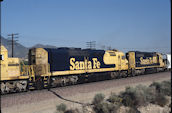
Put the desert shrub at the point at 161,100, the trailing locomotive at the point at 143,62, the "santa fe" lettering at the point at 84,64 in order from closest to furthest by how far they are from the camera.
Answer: the desert shrub at the point at 161,100, the "santa fe" lettering at the point at 84,64, the trailing locomotive at the point at 143,62

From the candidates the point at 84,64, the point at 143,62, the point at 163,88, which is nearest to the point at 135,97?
the point at 163,88

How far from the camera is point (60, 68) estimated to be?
2073 centimetres

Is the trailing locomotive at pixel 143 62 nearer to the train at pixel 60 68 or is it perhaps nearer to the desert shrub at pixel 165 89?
the train at pixel 60 68

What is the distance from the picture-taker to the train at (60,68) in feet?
56.2

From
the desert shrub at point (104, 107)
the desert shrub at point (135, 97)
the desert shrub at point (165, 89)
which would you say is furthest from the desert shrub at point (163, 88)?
the desert shrub at point (104, 107)

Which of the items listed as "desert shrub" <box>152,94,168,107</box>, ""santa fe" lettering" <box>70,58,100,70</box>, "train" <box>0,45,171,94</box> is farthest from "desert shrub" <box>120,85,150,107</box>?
""santa fe" lettering" <box>70,58,100,70</box>

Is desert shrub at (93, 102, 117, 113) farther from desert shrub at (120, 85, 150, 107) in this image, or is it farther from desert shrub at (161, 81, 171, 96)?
desert shrub at (161, 81, 171, 96)

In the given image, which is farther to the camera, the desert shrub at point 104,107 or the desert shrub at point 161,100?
the desert shrub at point 161,100

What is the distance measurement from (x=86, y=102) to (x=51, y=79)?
22.8 feet

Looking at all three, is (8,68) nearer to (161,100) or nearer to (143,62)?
(161,100)

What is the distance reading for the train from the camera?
674 inches

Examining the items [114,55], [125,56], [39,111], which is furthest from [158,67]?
[39,111]

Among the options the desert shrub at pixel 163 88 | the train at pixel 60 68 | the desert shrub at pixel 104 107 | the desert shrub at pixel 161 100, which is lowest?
the desert shrub at pixel 161 100

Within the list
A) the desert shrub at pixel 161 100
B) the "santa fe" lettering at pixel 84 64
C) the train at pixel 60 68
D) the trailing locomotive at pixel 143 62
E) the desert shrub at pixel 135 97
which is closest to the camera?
the desert shrub at pixel 135 97
